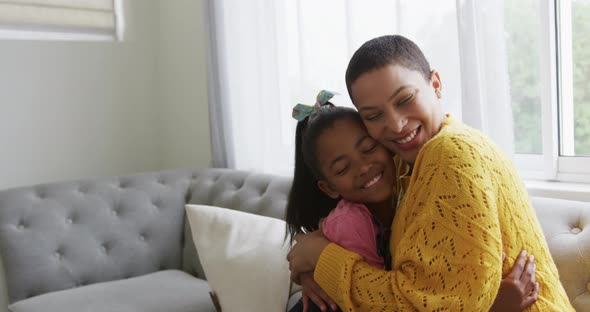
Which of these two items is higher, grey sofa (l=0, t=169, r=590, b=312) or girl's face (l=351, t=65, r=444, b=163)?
girl's face (l=351, t=65, r=444, b=163)

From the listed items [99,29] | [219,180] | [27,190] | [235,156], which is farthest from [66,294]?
[99,29]

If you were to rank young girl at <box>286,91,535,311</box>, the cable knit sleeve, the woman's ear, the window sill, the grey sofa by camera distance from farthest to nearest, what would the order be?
the grey sofa < the window sill < the woman's ear < young girl at <box>286,91,535,311</box> < the cable knit sleeve

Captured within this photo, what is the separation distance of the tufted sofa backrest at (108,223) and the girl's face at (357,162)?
0.92 m

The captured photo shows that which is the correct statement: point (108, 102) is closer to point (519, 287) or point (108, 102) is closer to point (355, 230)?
point (355, 230)

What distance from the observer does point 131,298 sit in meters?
2.36

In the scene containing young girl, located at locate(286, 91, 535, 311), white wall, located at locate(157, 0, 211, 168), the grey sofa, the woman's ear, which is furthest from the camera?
white wall, located at locate(157, 0, 211, 168)

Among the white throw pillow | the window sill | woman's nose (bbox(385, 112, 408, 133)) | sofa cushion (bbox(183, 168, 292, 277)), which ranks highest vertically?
woman's nose (bbox(385, 112, 408, 133))

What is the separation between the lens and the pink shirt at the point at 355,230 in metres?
1.38

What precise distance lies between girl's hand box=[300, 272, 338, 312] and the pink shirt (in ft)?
0.43

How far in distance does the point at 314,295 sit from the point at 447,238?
18.1 inches

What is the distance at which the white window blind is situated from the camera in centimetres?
311

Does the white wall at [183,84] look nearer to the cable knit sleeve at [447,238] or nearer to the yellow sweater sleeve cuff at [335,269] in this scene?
the yellow sweater sleeve cuff at [335,269]

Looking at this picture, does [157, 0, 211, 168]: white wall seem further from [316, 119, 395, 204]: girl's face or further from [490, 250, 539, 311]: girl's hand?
[490, 250, 539, 311]: girl's hand

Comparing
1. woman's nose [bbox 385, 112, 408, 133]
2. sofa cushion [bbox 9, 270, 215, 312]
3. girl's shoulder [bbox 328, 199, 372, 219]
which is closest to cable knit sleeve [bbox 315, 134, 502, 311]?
woman's nose [bbox 385, 112, 408, 133]
